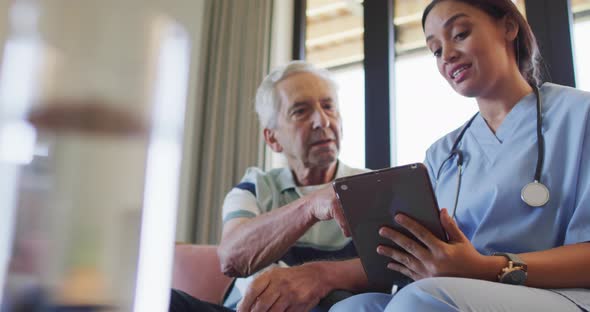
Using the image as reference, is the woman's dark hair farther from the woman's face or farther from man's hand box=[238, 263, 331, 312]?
man's hand box=[238, 263, 331, 312]

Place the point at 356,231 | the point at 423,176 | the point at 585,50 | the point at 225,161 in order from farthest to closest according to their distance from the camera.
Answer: the point at 225,161 < the point at 585,50 < the point at 356,231 < the point at 423,176

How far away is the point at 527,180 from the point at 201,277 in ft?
3.31

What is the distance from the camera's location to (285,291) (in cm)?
106

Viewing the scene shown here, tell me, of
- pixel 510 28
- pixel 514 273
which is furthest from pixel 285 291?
pixel 510 28

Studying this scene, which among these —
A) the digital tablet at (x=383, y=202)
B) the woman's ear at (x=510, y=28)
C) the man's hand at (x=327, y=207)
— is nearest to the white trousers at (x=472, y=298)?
the digital tablet at (x=383, y=202)

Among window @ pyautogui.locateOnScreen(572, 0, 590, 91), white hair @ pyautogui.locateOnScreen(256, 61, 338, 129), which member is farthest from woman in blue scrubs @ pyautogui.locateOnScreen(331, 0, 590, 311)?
window @ pyautogui.locateOnScreen(572, 0, 590, 91)

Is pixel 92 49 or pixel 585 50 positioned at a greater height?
pixel 585 50

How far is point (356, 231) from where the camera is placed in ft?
3.12

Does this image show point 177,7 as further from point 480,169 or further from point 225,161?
point 225,161

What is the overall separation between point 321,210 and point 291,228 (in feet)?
0.42

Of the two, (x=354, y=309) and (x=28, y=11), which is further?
(x=354, y=309)

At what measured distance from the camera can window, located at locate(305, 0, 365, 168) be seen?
2.71 meters

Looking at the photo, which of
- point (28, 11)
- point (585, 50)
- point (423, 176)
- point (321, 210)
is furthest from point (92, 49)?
point (585, 50)

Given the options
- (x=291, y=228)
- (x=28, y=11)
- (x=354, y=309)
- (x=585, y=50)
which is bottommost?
(x=354, y=309)
